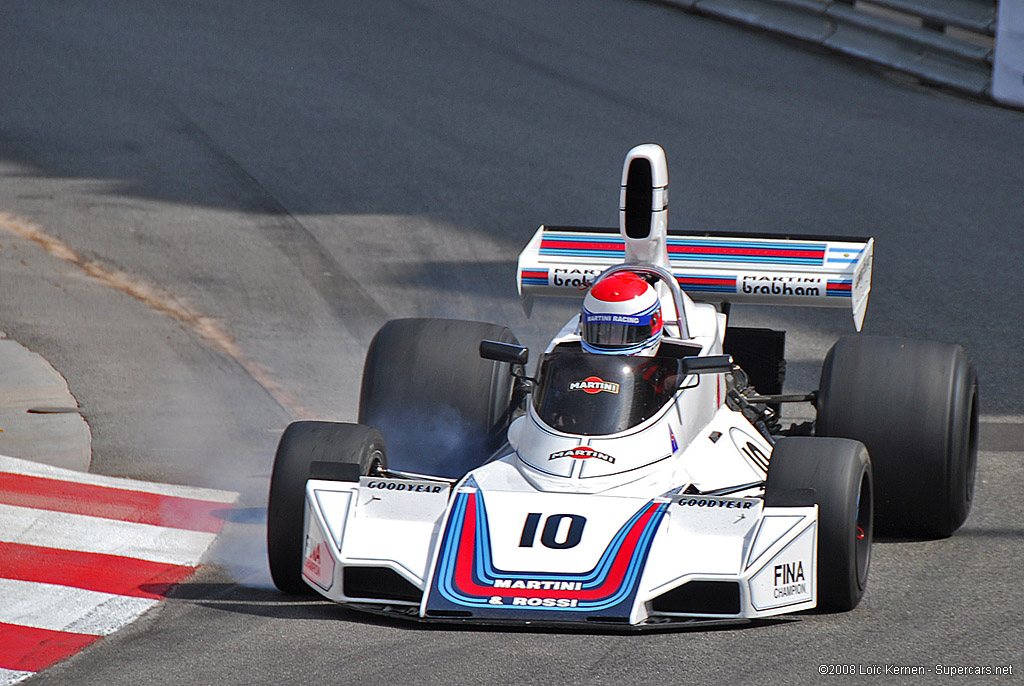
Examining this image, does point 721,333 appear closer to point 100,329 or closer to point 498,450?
point 498,450

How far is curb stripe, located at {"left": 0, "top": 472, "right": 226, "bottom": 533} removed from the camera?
7703 millimetres

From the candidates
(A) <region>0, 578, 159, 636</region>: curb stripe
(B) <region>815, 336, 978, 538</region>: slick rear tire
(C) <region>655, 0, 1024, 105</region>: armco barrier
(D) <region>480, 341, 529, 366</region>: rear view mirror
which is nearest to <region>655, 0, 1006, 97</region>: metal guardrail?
(C) <region>655, 0, 1024, 105</region>: armco barrier

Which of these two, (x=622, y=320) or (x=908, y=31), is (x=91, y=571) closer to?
(x=622, y=320)

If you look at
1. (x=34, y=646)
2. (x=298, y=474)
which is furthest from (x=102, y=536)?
(x=298, y=474)

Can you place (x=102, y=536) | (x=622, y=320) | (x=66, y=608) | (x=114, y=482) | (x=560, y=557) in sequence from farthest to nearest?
(x=114, y=482), (x=102, y=536), (x=622, y=320), (x=66, y=608), (x=560, y=557)

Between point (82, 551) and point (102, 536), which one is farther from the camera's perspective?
point (102, 536)

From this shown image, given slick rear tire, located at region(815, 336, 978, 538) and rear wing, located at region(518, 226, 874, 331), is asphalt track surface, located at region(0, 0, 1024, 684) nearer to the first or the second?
slick rear tire, located at region(815, 336, 978, 538)

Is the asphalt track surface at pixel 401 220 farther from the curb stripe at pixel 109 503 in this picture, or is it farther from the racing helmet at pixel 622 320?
the racing helmet at pixel 622 320

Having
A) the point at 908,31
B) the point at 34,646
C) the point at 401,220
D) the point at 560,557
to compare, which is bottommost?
the point at 34,646

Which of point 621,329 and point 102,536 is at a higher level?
point 621,329

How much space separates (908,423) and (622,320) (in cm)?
141

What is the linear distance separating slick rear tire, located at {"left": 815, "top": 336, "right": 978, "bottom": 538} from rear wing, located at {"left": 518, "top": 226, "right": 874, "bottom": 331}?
73 cm

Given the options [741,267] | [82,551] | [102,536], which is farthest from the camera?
[741,267]

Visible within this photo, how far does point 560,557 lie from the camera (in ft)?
19.3
